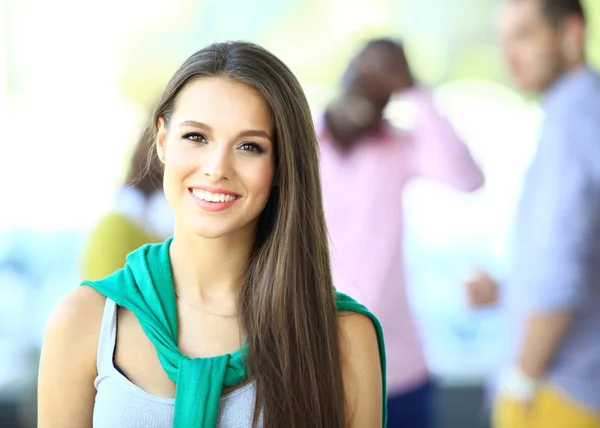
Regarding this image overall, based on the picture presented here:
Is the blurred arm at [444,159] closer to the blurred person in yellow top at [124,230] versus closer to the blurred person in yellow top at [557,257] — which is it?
the blurred person in yellow top at [557,257]

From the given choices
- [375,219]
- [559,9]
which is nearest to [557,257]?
[375,219]

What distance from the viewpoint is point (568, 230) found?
10.5ft

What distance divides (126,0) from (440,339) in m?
1.90

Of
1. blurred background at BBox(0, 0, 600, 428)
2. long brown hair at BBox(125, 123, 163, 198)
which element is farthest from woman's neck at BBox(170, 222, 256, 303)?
blurred background at BBox(0, 0, 600, 428)

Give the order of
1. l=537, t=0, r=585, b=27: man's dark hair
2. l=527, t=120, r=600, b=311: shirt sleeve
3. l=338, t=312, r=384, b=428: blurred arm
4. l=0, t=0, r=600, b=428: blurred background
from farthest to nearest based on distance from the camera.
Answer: l=0, t=0, r=600, b=428: blurred background
l=537, t=0, r=585, b=27: man's dark hair
l=527, t=120, r=600, b=311: shirt sleeve
l=338, t=312, r=384, b=428: blurred arm

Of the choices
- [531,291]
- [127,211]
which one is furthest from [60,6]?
[531,291]

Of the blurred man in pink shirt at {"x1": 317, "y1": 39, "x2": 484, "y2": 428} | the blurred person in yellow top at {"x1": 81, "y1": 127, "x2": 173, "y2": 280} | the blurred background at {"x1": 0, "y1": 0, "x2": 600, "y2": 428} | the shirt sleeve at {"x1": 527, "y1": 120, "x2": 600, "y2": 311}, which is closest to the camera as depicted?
the blurred person in yellow top at {"x1": 81, "y1": 127, "x2": 173, "y2": 280}

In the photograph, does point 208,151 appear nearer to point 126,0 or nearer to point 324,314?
point 324,314

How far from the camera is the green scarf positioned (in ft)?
4.50

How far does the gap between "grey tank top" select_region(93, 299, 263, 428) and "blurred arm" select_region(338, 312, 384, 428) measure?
166mm

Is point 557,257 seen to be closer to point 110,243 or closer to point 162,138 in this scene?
point 110,243

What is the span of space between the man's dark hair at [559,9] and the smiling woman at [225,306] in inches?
85.6

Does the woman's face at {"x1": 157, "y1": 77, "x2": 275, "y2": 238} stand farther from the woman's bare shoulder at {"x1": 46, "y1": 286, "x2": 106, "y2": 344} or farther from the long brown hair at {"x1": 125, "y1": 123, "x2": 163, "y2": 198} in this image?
the long brown hair at {"x1": 125, "y1": 123, "x2": 163, "y2": 198}

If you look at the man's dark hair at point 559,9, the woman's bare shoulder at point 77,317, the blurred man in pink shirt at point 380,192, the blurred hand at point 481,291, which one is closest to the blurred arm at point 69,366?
the woman's bare shoulder at point 77,317
